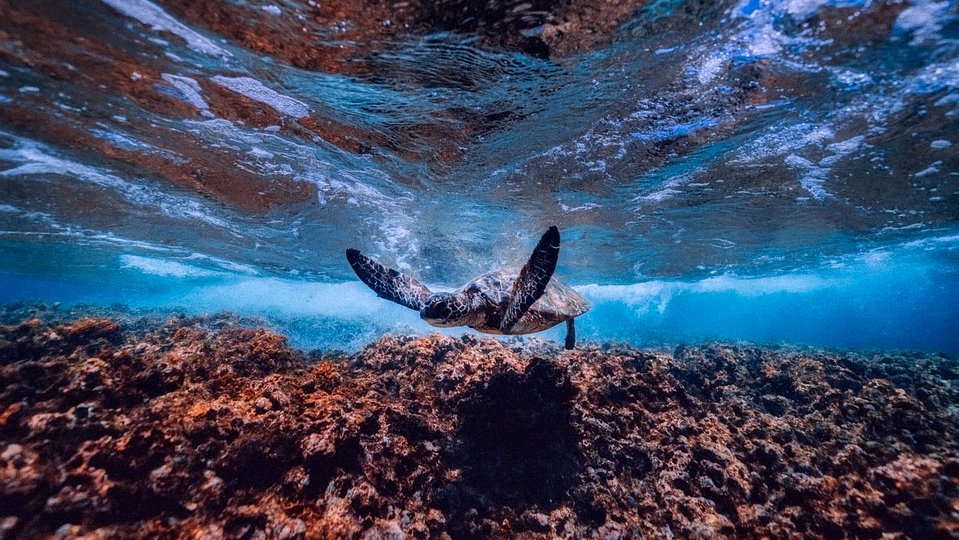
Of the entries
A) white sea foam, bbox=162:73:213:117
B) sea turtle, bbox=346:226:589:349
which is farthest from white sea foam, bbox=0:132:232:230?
sea turtle, bbox=346:226:589:349

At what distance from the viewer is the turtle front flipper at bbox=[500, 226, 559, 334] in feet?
16.2

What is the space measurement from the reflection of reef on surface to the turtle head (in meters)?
0.77

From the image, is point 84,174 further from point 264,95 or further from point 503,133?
point 503,133

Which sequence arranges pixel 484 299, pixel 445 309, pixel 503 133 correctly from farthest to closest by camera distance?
pixel 503 133, pixel 484 299, pixel 445 309

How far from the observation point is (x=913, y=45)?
20.6 feet

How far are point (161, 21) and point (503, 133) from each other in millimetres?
6943

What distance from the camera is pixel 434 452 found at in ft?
15.5

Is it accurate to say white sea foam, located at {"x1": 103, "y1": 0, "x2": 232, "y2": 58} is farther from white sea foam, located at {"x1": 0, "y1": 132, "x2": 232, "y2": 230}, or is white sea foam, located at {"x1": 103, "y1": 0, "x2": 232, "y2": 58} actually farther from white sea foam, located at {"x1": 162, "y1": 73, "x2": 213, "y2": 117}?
white sea foam, located at {"x1": 0, "y1": 132, "x2": 232, "y2": 230}

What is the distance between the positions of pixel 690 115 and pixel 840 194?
9525 mm

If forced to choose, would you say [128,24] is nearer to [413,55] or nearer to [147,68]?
[147,68]

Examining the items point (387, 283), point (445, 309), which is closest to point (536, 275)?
point (445, 309)

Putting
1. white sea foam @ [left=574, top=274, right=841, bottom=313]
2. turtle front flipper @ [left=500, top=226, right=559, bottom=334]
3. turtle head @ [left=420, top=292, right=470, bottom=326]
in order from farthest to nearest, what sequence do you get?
white sea foam @ [left=574, top=274, right=841, bottom=313] < turtle head @ [left=420, top=292, right=470, bottom=326] < turtle front flipper @ [left=500, top=226, right=559, bottom=334]

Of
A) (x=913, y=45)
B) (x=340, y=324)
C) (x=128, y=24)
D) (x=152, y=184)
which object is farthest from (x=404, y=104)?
(x=340, y=324)

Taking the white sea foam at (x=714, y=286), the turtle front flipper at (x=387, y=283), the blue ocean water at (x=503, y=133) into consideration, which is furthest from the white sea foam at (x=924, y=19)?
the white sea foam at (x=714, y=286)
